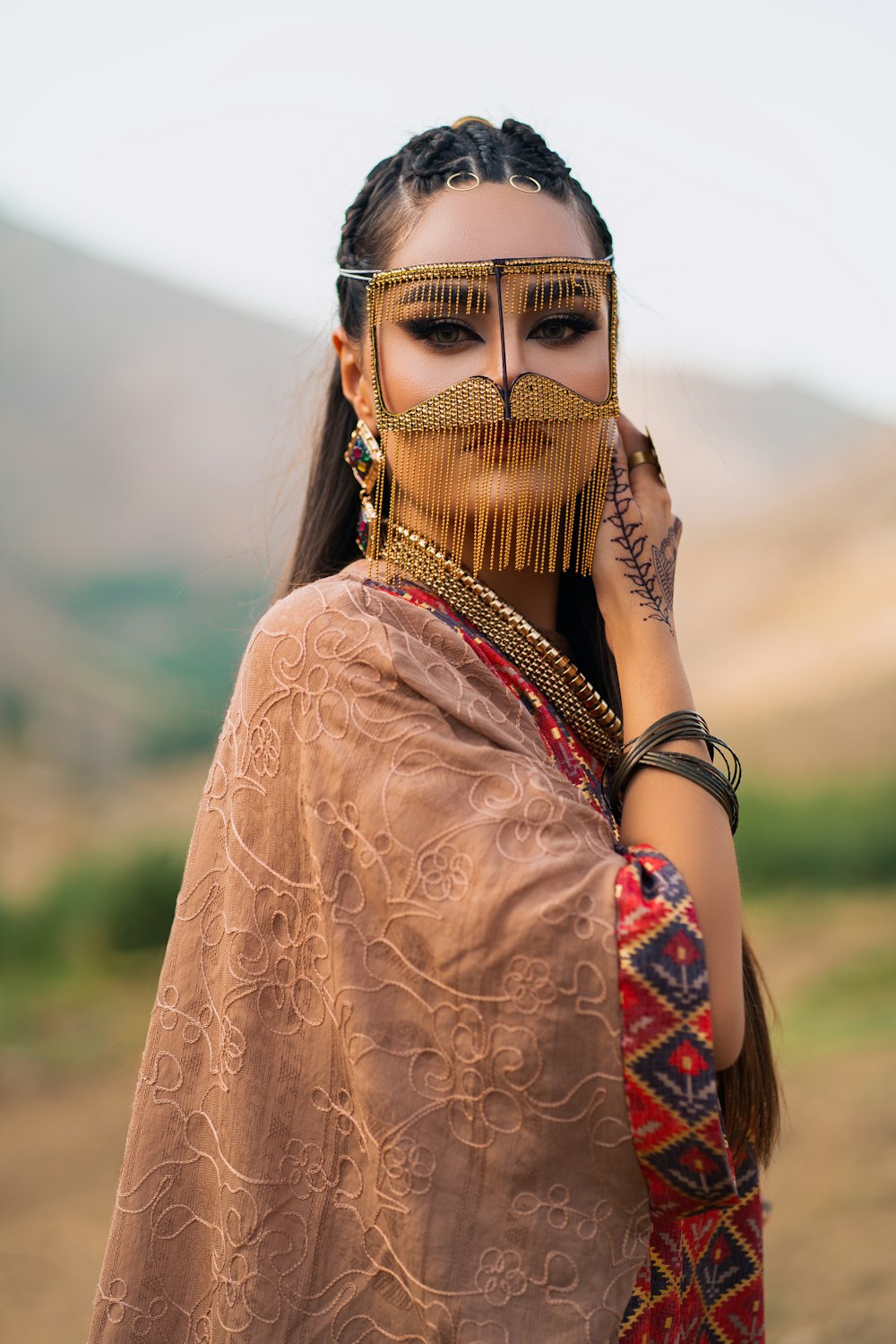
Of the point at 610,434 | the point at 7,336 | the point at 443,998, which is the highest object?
the point at 7,336

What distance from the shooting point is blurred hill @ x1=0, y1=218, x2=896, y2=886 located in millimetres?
11086

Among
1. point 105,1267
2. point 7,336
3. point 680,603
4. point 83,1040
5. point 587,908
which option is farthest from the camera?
point 680,603

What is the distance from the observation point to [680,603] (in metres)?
17.4

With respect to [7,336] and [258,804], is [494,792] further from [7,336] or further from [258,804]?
[7,336]

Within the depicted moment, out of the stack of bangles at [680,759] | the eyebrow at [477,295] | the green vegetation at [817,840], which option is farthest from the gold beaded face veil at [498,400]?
the green vegetation at [817,840]

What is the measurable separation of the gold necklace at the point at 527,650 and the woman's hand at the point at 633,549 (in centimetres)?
9

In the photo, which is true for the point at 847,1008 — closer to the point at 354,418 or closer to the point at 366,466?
the point at 354,418

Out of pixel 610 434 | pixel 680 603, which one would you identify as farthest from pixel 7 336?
pixel 610 434

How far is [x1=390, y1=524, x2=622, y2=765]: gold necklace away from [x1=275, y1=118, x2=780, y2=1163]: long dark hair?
0.24 m

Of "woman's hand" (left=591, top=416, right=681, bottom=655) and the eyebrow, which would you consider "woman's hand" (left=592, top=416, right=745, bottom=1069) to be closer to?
"woman's hand" (left=591, top=416, right=681, bottom=655)

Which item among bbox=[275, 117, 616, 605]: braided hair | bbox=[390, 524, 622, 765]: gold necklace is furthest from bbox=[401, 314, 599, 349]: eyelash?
bbox=[390, 524, 622, 765]: gold necklace

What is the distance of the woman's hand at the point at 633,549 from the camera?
1815mm

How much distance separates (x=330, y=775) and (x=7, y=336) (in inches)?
553

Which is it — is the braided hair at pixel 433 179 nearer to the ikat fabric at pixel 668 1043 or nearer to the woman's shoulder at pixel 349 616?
the woman's shoulder at pixel 349 616
